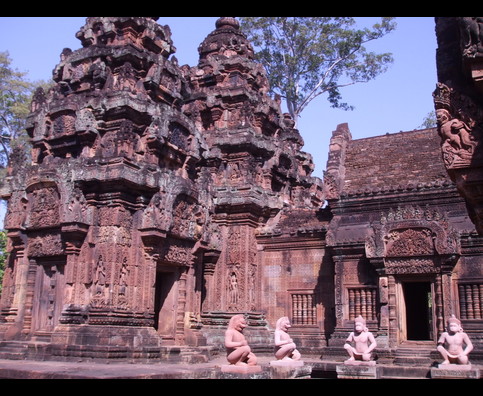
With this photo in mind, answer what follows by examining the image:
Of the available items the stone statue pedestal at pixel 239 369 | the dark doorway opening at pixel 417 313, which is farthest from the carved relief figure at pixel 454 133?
the dark doorway opening at pixel 417 313

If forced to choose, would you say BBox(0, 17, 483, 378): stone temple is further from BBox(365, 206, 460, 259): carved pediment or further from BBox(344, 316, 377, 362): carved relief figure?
BBox(344, 316, 377, 362): carved relief figure

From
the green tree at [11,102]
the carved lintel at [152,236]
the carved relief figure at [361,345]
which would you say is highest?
the green tree at [11,102]

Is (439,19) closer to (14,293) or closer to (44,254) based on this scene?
(44,254)

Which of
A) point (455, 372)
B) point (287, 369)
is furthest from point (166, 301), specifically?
point (455, 372)

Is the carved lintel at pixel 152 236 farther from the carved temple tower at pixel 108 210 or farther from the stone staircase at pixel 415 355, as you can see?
the stone staircase at pixel 415 355

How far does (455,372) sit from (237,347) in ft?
13.9

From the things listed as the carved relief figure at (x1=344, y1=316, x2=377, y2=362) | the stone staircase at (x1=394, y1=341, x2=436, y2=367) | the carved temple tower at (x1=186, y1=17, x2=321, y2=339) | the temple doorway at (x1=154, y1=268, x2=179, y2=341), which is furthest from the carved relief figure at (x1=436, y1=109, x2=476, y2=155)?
the carved temple tower at (x1=186, y1=17, x2=321, y2=339)

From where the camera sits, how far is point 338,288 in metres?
16.0

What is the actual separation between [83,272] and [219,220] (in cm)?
613

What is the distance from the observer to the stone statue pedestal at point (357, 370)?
11.5 meters

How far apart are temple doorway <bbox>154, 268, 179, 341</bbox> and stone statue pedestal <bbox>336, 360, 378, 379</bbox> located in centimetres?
449

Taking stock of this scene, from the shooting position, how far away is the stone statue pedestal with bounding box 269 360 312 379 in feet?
33.5

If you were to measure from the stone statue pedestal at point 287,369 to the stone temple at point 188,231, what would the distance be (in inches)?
128
